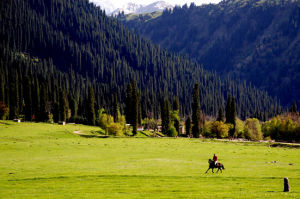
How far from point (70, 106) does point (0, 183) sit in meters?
147

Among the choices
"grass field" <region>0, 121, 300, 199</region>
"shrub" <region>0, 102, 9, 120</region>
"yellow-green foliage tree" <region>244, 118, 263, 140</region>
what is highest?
"shrub" <region>0, 102, 9, 120</region>

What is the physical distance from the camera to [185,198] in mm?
25141

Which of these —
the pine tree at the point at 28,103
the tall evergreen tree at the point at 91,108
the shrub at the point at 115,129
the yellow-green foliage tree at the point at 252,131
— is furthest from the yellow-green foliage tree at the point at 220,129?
the pine tree at the point at 28,103

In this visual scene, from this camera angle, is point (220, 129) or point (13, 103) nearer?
point (220, 129)

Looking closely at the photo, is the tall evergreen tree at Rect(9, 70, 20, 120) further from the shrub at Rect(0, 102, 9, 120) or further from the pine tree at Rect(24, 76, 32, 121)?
the shrub at Rect(0, 102, 9, 120)

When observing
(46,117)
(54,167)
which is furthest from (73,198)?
(46,117)

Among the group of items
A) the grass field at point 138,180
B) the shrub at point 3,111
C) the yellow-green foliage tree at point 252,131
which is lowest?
the grass field at point 138,180

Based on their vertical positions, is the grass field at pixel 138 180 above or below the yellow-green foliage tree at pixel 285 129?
below

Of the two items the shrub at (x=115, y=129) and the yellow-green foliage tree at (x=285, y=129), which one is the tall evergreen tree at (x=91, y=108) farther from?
the yellow-green foliage tree at (x=285, y=129)

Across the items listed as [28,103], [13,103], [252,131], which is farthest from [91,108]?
[252,131]

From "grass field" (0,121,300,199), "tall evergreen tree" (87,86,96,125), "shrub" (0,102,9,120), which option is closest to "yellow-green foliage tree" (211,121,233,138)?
"tall evergreen tree" (87,86,96,125)

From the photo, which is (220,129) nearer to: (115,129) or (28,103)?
(115,129)

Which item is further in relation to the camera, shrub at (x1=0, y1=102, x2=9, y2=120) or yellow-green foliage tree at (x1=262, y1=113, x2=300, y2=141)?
yellow-green foliage tree at (x1=262, y1=113, x2=300, y2=141)

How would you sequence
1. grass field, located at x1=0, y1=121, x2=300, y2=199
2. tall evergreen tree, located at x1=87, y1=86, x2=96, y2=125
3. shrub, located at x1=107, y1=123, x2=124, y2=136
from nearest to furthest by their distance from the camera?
grass field, located at x1=0, y1=121, x2=300, y2=199 < shrub, located at x1=107, y1=123, x2=124, y2=136 < tall evergreen tree, located at x1=87, y1=86, x2=96, y2=125
